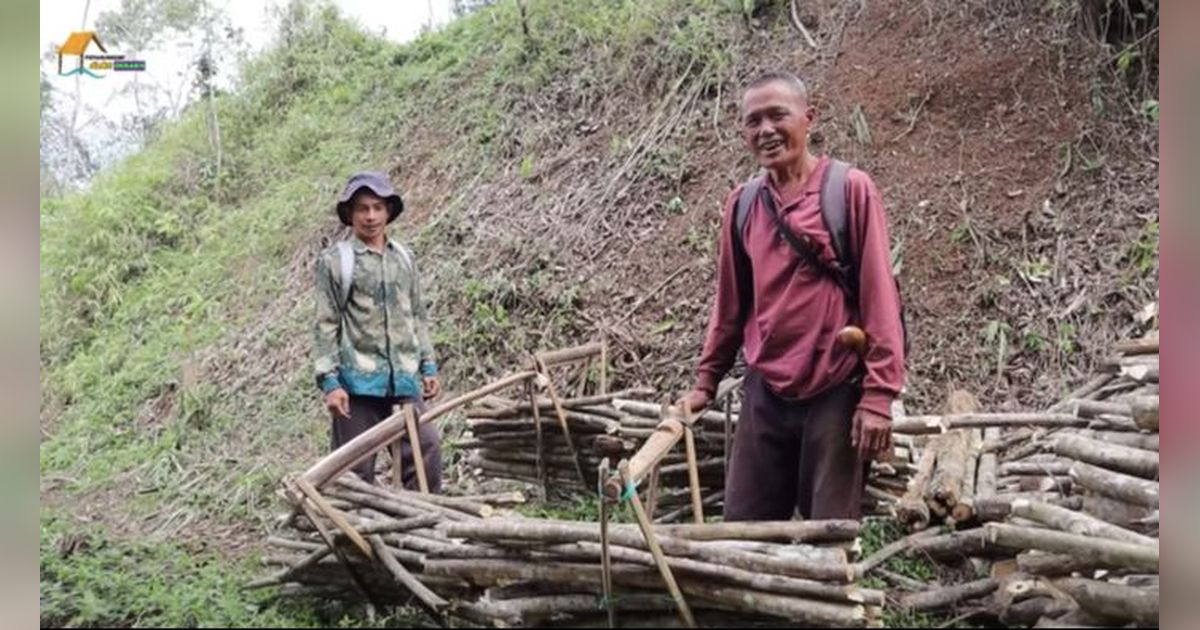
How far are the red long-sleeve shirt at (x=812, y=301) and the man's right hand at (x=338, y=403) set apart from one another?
88 centimetres

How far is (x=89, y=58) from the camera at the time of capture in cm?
185

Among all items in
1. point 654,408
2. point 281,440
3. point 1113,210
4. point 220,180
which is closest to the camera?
point 1113,210

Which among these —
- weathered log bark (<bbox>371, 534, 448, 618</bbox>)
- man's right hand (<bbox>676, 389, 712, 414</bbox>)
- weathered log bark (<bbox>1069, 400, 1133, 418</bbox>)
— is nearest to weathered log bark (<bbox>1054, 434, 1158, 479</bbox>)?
weathered log bark (<bbox>1069, 400, 1133, 418</bbox>)

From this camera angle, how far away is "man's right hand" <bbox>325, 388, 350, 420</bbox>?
2.02 metres

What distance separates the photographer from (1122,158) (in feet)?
6.28

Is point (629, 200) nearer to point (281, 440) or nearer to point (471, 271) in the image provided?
point (471, 271)

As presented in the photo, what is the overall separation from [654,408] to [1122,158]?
1133mm

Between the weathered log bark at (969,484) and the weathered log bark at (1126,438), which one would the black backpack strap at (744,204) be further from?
the weathered log bark at (1126,438)

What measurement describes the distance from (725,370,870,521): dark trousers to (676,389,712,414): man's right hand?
7cm

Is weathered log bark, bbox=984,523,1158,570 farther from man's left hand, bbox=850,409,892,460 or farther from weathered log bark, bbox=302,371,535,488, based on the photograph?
weathered log bark, bbox=302,371,535,488

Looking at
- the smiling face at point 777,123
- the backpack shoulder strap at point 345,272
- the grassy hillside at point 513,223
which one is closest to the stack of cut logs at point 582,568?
the grassy hillside at point 513,223

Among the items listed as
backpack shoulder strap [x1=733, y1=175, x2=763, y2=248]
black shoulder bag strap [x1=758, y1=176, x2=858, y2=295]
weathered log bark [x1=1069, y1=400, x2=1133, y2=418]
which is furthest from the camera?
weathered log bark [x1=1069, y1=400, x2=1133, y2=418]

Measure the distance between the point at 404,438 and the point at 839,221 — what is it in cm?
107

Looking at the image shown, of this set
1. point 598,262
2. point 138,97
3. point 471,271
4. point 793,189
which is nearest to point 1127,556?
point 793,189
